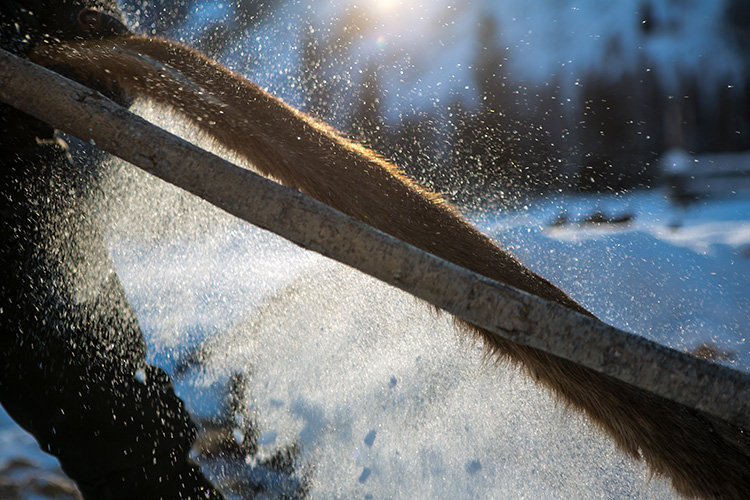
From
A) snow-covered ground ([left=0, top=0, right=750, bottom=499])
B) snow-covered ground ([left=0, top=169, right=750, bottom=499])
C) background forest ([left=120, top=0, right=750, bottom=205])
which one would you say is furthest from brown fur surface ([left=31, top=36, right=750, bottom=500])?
background forest ([left=120, top=0, right=750, bottom=205])

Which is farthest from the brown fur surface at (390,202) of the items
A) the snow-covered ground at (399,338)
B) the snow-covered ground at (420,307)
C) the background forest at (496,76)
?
the background forest at (496,76)

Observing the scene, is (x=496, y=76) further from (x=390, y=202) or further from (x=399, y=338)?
(x=390, y=202)

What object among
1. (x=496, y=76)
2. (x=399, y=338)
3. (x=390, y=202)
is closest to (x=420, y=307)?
(x=399, y=338)

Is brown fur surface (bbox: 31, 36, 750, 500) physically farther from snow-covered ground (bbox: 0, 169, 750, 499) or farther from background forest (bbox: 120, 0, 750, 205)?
background forest (bbox: 120, 0, 750, 205)

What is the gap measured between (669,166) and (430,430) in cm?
172


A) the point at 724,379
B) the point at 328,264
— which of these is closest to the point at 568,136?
the point at 328,264

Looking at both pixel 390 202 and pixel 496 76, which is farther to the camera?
pixel 496 76

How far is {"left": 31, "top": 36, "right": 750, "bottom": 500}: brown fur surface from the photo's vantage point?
49 centimetres

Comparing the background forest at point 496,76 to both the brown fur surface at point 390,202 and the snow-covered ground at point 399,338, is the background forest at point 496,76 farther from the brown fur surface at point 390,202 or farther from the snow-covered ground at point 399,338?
the brown fur surface at point 390,202

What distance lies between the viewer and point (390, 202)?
2.01 feet

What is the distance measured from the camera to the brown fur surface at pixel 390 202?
49 cm

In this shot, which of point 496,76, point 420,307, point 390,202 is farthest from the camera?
point 496,76

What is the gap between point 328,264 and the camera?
71.9 inches

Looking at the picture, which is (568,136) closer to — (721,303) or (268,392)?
(721,303)
